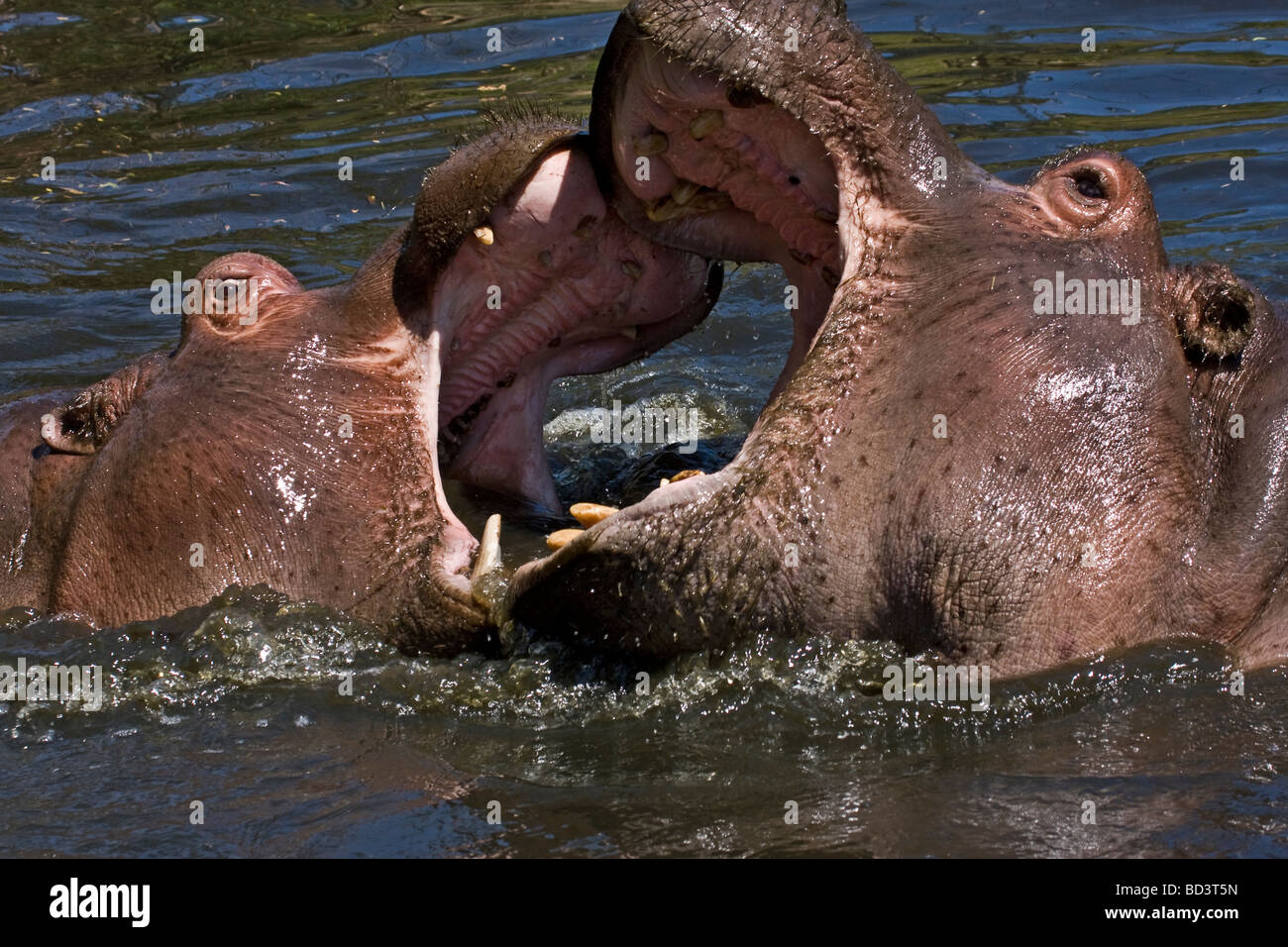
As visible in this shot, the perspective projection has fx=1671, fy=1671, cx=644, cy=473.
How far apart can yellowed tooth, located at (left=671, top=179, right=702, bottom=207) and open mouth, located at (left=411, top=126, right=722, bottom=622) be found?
0.84 ft

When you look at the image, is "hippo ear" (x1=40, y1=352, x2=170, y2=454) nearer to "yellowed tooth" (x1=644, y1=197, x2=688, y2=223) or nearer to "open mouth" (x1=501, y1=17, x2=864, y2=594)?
"open mouth" (x1=501, y1=17, x2=864, y2=594)

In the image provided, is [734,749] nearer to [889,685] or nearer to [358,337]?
[889,685]

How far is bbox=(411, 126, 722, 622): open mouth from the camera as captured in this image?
15.3ft

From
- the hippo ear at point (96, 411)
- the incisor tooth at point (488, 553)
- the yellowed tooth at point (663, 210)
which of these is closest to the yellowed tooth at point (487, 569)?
the incisor tooth at point (488, 553)

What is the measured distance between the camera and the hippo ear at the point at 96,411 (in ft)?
16.9

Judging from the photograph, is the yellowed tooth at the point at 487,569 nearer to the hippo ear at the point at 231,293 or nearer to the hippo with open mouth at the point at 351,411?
the hippo with open mouth at the point at 351,411

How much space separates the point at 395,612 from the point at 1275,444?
2345mm

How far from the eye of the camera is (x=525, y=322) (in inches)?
202

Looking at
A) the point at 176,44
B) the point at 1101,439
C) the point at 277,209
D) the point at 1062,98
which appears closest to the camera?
the point at 1101,439

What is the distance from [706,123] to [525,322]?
1066 mm

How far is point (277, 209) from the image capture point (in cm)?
1073

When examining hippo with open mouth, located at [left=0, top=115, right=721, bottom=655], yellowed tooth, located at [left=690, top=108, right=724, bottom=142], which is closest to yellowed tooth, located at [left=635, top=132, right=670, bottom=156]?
yellowed tooth, located at [left=690, top=108, right=724, bottom=142]

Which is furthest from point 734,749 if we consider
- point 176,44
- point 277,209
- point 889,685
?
point 176,44

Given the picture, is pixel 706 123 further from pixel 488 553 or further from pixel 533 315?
pixel 488 553
